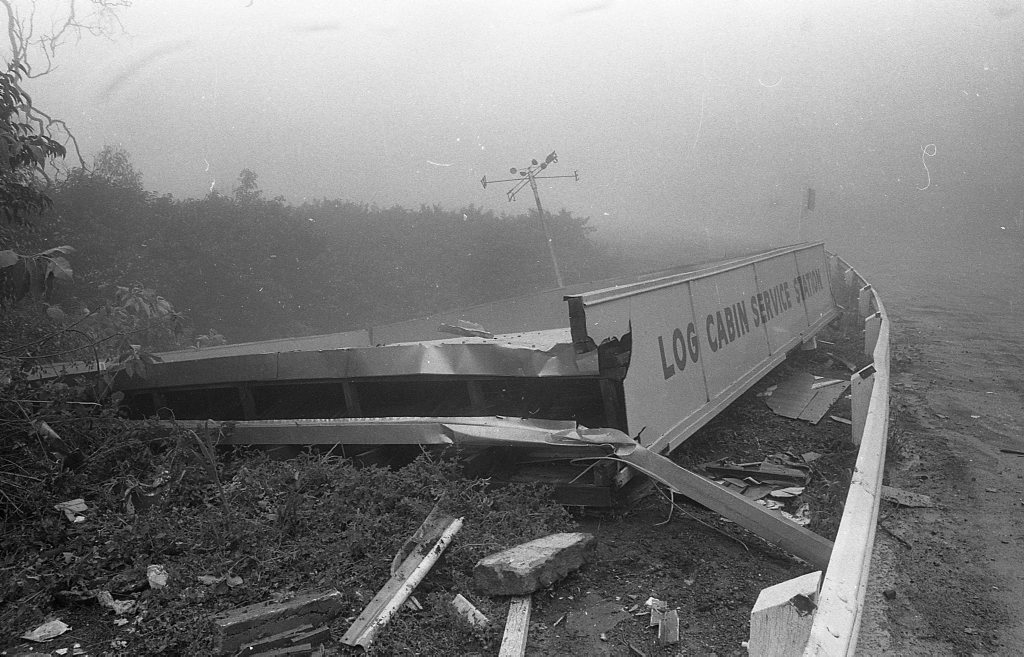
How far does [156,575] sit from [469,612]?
179cm

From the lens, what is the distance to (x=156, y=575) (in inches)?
143

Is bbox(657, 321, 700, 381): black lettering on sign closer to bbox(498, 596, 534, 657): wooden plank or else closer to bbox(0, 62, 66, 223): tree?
bbox(498, 596, 534, 657): wooden plank

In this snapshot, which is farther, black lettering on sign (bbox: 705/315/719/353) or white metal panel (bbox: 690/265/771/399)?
black lettering on sign (bbox: 705/315/719/353)

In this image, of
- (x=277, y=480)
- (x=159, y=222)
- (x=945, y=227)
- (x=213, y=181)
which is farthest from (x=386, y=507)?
(x=945, y=227)

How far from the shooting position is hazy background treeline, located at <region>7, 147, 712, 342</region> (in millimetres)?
14594

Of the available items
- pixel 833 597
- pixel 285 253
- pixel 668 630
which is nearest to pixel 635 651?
pixel 668 630

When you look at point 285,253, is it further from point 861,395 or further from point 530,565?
point 530,565

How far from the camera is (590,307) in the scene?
167 inches

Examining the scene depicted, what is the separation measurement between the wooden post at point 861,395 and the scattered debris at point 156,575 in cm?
475

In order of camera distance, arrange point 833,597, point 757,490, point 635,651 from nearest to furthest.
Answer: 1. point 833,597
2. point 635,651
3. point 757,490

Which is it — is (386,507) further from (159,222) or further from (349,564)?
(159,222)

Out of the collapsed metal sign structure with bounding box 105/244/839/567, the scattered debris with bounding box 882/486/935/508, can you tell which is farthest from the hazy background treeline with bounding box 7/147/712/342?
the scattered debris with bounding box 882/486/935/508

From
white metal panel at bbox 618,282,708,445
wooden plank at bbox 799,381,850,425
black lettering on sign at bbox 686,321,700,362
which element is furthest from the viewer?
wooden plank at bbox 799,381,850,425

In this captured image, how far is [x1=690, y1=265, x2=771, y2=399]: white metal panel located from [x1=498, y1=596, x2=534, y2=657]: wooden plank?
123 inches
